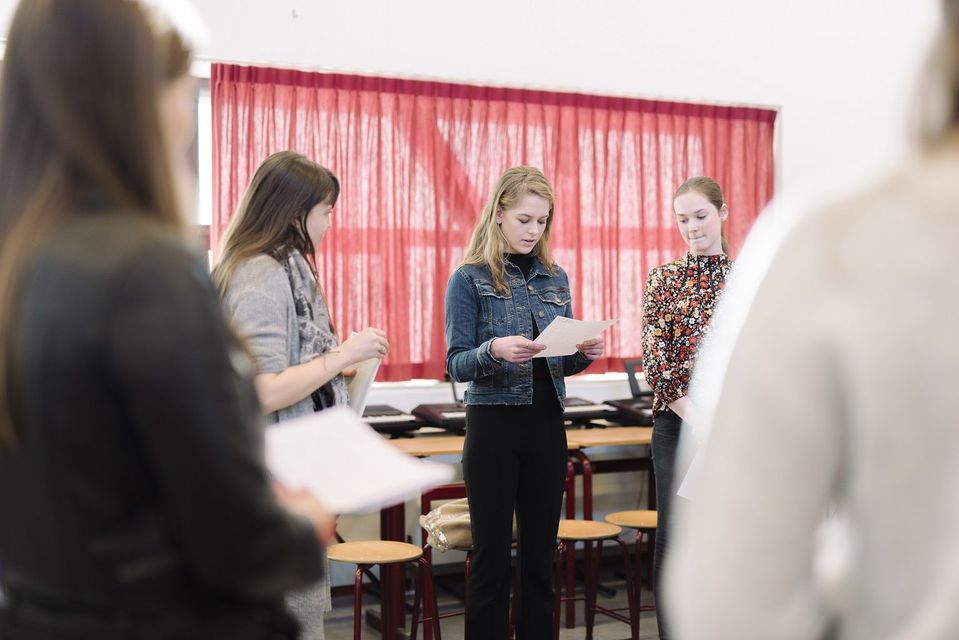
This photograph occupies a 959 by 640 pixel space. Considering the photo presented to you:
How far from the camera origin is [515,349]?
9.14 ft

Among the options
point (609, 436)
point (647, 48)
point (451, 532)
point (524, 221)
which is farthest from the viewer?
point (647, 48)

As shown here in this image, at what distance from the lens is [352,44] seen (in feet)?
14.7

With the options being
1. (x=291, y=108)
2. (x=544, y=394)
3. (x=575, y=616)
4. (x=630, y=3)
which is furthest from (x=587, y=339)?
(x=630, y=3)

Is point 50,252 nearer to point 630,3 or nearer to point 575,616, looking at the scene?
point 575,616

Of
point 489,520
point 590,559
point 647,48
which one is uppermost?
point 647,48

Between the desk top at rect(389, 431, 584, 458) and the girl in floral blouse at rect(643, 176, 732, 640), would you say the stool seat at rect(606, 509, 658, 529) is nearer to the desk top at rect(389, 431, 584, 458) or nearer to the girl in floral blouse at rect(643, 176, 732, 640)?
the desk top at rect(389, 431, 584, 458)

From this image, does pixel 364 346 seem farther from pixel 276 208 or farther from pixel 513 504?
pixel 513 504

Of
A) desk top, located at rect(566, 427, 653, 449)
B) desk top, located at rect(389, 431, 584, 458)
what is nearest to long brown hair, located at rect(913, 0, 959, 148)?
desk top, located at rect(389, 431, 584, 458)

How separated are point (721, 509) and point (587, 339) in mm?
2223

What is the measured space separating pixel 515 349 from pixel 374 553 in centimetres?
99

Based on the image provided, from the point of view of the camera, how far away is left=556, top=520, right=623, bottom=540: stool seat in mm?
3666

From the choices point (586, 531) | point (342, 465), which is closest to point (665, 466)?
point (586, 531)

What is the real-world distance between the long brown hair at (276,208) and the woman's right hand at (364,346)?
0.72 feet

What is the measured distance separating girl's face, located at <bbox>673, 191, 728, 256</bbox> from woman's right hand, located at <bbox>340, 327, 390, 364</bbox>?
138 cm
